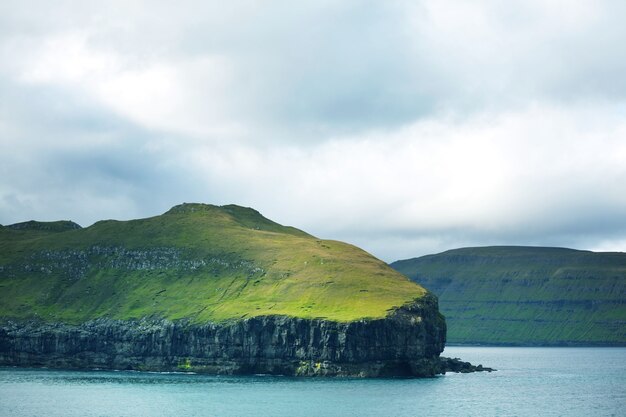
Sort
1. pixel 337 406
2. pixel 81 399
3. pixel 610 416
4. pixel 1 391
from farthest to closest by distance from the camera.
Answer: pixel 1 391
pixel 81 399
pixel 337 406
pixel 610 416

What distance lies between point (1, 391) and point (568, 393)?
122323mm

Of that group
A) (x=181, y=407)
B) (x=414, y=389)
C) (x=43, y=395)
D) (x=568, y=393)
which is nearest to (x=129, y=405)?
(x=181, y=407)

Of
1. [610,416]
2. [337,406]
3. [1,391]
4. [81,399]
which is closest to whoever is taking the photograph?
[610,416]

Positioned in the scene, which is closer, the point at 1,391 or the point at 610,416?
the point at 610,416

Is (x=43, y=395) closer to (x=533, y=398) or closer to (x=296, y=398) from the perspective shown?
(x=296, y=398)

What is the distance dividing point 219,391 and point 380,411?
51.4 meters

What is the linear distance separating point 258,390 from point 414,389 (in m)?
34.4

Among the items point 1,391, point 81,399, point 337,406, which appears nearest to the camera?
point 337,406

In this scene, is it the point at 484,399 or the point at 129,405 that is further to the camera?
the point at 484,399

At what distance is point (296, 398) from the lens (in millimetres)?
177250

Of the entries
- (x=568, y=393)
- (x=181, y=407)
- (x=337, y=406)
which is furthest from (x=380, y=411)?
(x=568, y=393)

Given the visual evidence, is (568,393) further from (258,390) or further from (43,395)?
(43,395)

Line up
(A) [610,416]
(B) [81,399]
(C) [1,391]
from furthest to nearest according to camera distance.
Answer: (C) [1,391] < (B) [81,399] < (A) [610,416]

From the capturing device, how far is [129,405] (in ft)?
549
